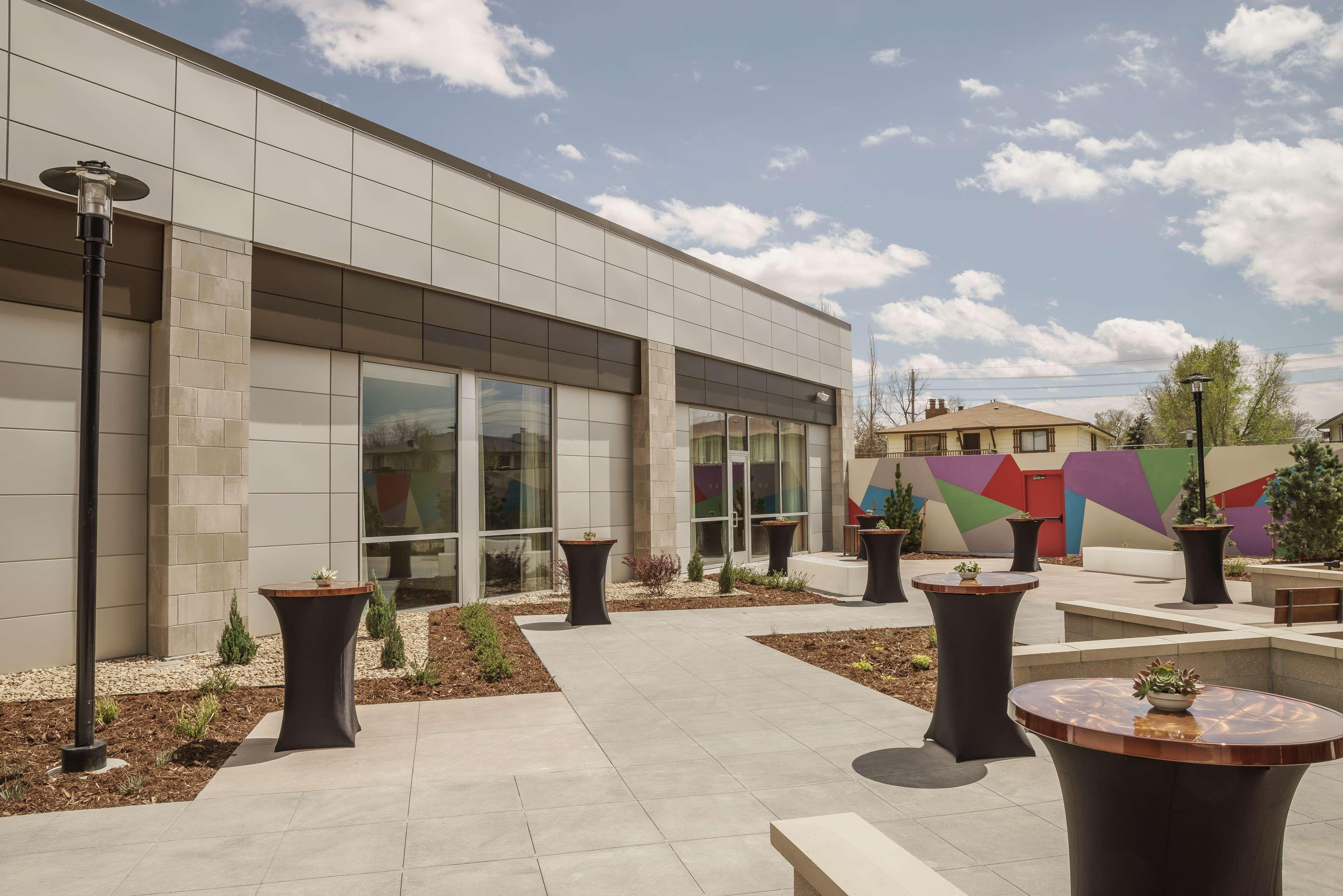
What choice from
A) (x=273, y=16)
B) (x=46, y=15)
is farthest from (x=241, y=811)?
(x=273, y=16)

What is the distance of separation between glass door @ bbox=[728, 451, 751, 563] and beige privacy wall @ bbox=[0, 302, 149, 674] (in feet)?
41.4

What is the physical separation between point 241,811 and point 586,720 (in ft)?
8.55

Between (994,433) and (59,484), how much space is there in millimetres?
47540

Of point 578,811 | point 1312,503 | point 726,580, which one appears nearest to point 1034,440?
point 1312,503

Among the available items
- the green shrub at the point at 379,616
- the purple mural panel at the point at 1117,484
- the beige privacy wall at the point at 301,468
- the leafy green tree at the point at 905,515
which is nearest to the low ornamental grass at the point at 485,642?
the green shrub at the point at 379,616

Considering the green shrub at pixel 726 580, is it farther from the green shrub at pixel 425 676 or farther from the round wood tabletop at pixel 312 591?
the round wood tabletop at pixel 312 591

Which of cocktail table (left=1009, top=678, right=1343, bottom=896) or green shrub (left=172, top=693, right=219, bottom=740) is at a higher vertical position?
cocktail table (left=1009, top=678, right=1343, bottom=896)

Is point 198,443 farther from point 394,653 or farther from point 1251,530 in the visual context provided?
point 1251,530

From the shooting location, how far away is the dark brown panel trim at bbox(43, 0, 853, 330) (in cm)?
865

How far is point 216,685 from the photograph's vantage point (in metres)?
7.31

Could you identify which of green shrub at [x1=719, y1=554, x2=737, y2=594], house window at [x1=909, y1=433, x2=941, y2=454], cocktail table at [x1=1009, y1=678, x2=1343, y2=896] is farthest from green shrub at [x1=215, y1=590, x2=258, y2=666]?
house window at [x1=909, y1=433, x2=941, y2=454]

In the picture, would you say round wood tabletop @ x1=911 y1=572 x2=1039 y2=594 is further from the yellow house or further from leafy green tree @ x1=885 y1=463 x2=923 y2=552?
the yellow house

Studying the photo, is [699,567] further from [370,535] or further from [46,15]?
[46,15]

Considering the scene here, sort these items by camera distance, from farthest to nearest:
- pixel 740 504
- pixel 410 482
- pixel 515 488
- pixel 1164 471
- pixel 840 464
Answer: pixel 840 464
pixel 1164 471
pixel 740 504
pixel 515 488
pixel 410 482
